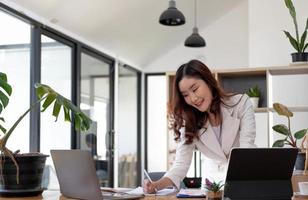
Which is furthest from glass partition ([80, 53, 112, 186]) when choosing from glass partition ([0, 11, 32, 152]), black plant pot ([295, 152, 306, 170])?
black plant pot ([295, 152, 306, 170])

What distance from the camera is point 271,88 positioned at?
15.9 ft

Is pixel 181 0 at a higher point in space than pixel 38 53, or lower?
higher

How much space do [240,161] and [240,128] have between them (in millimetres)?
702

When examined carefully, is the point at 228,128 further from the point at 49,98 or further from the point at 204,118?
the point at 49,98

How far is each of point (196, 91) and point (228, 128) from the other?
0.24 meters

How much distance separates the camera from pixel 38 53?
4.78 metres

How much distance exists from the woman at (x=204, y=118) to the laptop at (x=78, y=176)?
475mm

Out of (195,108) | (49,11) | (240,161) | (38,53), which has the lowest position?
(240,161)

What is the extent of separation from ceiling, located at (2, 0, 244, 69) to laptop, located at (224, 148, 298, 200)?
11.0 feet

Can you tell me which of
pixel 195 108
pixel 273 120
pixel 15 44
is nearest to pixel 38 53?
pixel 15 44

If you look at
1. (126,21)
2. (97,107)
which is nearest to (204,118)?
(126,21)

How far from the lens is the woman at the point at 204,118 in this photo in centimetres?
219

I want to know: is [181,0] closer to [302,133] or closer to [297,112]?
[297,112]

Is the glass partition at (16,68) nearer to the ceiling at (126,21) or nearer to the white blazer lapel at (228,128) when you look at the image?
the ceiling at (126,21)
